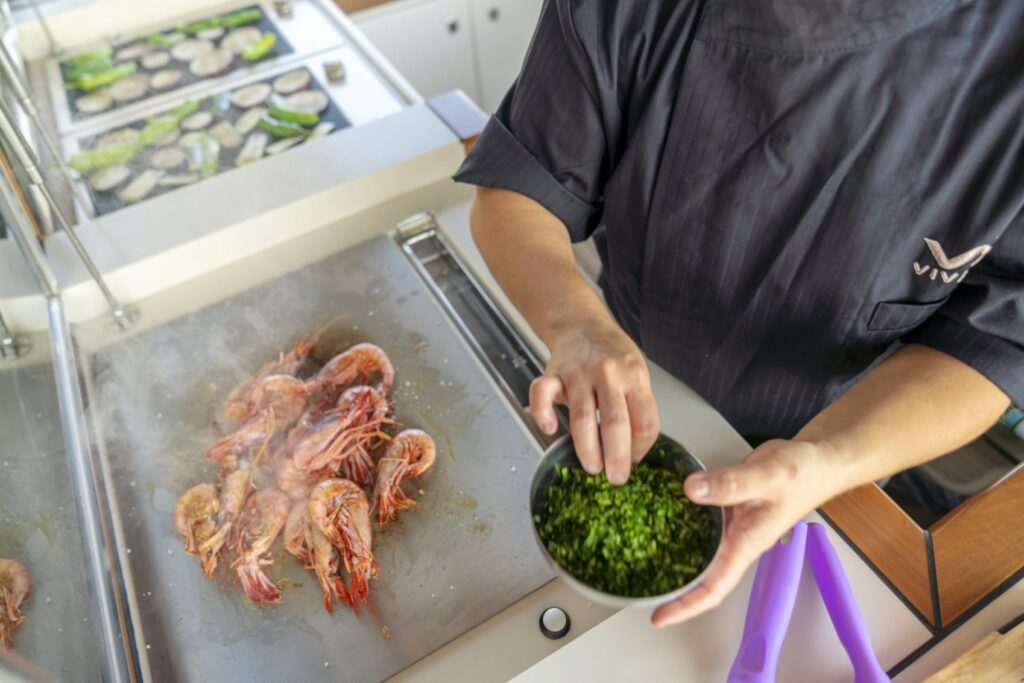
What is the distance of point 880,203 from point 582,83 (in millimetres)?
426

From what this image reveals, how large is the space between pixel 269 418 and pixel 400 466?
251 millimetres

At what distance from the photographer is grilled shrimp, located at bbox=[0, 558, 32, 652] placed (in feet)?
2.68

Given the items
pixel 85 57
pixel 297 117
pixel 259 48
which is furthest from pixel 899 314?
pixel 85 57

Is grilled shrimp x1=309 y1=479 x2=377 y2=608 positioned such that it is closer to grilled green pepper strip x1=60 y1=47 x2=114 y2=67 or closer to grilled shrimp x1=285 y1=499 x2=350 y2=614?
grilled shrimp x1=285 y1=499 x2=350 y2=614

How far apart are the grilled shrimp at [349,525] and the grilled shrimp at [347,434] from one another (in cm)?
4

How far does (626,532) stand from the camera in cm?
89

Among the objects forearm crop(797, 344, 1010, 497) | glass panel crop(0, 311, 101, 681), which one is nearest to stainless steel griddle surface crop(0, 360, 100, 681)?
glass panel crop(0, 311, 101, 681)

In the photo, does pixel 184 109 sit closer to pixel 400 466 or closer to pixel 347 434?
pixel 347 434

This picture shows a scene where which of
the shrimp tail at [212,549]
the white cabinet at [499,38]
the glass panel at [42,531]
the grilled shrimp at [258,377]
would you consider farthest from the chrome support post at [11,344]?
the white cabinet at [499,38]

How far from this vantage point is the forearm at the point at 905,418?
88 centimetres

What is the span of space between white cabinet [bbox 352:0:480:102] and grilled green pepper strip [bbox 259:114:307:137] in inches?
48.5

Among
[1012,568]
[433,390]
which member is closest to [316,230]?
[433,390]

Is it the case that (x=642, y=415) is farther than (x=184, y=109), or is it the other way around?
(x=184, y=109)

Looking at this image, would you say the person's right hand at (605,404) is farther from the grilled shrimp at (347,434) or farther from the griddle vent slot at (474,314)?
the grilled shrimp at (347,434)
